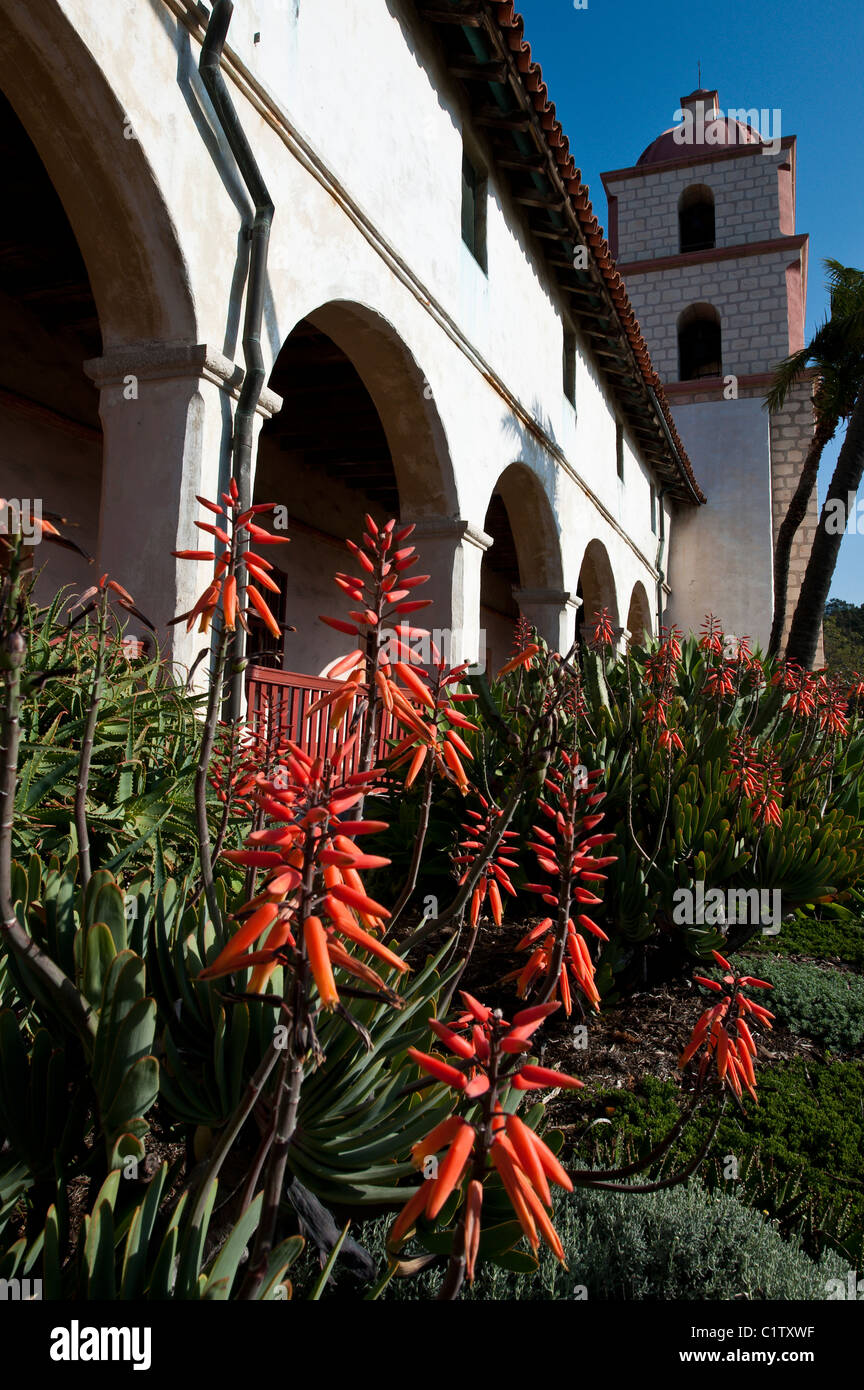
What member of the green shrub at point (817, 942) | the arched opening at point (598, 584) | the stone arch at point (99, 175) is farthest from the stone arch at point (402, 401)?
the arched opening at point (598, 584)

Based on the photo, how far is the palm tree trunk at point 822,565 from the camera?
11.2m

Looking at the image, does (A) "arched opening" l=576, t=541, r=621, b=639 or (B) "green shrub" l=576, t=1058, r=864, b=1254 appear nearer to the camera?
(B) "green shrub" l=576, t=1058, r=864, b=1254

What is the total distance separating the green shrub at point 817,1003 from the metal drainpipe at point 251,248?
2.78 meters

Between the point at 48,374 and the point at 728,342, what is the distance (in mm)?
18232

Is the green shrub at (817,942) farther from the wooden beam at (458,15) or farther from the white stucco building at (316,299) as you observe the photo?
the wooden beam at (458,15)

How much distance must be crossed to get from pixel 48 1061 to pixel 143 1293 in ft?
1.43

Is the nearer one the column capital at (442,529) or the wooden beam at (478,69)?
the wooden beam at (478,69)

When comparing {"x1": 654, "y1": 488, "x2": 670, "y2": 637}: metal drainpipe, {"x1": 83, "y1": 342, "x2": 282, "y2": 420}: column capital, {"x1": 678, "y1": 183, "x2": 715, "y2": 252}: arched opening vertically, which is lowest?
{"x1": 83, "y1": 342, "x2": 282, "y2": 420}: column capital

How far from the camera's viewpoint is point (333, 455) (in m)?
10.2

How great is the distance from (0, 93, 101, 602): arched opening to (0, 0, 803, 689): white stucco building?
0.02 meters

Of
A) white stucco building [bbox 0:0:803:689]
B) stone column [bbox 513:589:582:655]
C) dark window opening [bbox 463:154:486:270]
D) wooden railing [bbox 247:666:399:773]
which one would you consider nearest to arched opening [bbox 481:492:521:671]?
white stucco building [bbox 0:0:803:689]

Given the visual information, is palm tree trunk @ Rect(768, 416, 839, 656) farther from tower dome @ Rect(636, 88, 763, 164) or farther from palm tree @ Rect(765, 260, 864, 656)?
tower dome @ Rect(636, 88, 763, 164)

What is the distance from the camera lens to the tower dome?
2267 centimetres

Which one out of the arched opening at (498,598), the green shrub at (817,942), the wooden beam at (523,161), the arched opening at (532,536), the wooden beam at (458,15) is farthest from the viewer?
the arched opening at (498,598)
